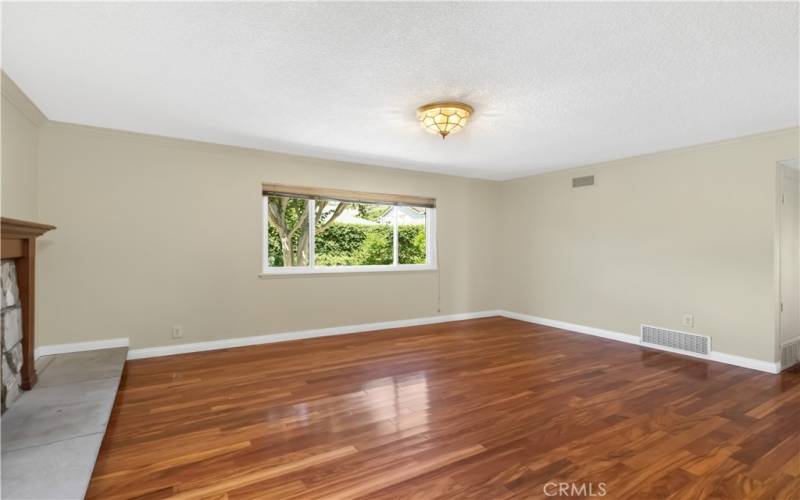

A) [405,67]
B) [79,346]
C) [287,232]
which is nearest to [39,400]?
[79,346]

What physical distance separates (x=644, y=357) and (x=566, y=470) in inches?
106

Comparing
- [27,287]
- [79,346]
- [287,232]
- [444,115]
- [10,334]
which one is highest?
[444,115]

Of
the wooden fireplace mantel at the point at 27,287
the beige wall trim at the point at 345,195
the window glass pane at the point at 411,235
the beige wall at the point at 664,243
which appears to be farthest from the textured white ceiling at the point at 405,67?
the window glass pane at the point at 411,235

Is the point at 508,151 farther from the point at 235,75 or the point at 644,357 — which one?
the point at 235,75

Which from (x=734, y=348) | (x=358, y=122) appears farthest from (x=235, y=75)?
(x=734, y=348)

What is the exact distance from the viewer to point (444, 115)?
9.94 ft

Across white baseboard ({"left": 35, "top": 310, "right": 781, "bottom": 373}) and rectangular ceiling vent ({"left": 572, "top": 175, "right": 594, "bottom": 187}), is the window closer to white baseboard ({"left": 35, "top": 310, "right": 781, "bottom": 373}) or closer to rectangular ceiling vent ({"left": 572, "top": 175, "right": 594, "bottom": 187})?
white baseboard ({"left": 35, "top": 310, "right": 781, "bottom": 373})

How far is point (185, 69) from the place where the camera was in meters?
2.46

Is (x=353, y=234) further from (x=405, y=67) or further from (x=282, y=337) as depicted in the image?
(x=405, y=67)

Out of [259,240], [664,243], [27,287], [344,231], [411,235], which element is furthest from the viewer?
[411,235]

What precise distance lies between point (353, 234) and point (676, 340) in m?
4.04

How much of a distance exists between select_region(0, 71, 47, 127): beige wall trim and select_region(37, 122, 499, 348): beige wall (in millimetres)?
207

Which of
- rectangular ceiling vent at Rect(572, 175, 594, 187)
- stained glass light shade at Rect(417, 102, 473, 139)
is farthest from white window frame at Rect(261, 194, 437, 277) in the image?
stained glass light shade at Rect(417, 102, 473, 139)

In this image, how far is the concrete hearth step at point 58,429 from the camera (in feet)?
5.48
